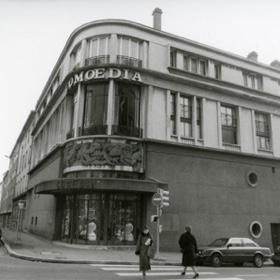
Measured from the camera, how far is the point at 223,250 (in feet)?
46.8

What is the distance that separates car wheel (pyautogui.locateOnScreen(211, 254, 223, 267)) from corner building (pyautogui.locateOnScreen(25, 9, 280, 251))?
507 cm

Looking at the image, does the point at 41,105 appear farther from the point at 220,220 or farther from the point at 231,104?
the point at 220,220

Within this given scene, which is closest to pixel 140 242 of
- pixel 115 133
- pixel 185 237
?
pixel 185 237

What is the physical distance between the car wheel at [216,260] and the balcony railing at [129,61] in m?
12.3

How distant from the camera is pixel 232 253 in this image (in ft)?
47.0

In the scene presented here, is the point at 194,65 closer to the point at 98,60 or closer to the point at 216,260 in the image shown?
the point at 98,60

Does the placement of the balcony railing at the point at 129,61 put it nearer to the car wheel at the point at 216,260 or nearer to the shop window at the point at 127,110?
the shop window at the point at 127,110

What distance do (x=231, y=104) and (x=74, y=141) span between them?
1188cm

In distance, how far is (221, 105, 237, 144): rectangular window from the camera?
23239mm

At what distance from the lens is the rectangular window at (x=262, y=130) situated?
24.6 metres

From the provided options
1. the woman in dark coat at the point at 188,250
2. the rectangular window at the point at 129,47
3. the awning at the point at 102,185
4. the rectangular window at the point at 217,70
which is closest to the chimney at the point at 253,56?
the rectangular window at the point at 217,70

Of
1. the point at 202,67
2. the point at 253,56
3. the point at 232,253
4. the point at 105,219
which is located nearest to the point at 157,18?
the point at 202,67

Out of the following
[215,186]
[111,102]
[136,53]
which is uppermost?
[136,53]

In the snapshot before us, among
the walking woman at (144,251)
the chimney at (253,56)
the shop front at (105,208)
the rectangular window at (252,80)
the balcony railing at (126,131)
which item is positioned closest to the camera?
the walking woman at (144,251)
